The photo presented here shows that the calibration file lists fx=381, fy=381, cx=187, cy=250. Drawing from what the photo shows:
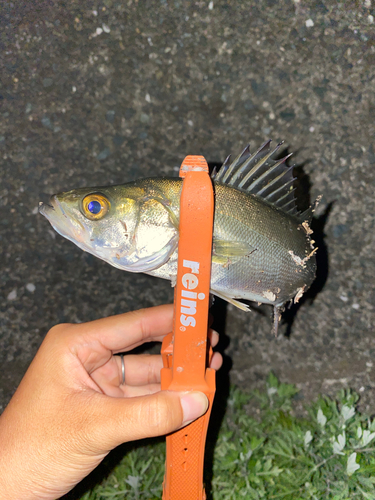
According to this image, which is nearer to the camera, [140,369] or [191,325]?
[191,325]

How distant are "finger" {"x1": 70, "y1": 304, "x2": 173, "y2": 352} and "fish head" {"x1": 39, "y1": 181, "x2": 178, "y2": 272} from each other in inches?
21.8

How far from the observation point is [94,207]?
1605mm

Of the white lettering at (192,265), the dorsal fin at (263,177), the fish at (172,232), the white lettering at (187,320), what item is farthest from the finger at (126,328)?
the dorsal fin at (263,177)

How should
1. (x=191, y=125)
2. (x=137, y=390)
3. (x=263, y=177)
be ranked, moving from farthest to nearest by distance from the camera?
(x=191, y=125) < (x=137, y=390) < (x=263, y=177)

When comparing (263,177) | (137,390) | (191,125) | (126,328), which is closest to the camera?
(263,177)

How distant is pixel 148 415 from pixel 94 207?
34.2 inches

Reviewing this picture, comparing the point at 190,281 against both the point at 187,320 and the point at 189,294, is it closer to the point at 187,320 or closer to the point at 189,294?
the point at 189,294

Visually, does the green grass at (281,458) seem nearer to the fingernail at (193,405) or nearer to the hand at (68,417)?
the hand at (68,417)

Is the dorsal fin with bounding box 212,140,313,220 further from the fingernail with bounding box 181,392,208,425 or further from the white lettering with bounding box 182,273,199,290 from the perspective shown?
the fingernail with bounding box 181,392,208,425

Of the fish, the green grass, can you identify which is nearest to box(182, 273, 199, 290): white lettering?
the fish

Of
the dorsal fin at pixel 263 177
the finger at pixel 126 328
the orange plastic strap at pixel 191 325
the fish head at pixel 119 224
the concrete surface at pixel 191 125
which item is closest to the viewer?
the orange plastic strap at pixel 191 325

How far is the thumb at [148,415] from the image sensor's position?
1.50 m

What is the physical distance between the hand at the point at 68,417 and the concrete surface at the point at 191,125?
0.83 m

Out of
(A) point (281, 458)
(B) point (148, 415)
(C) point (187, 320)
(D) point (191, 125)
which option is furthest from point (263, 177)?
(A) point (281, 458)
